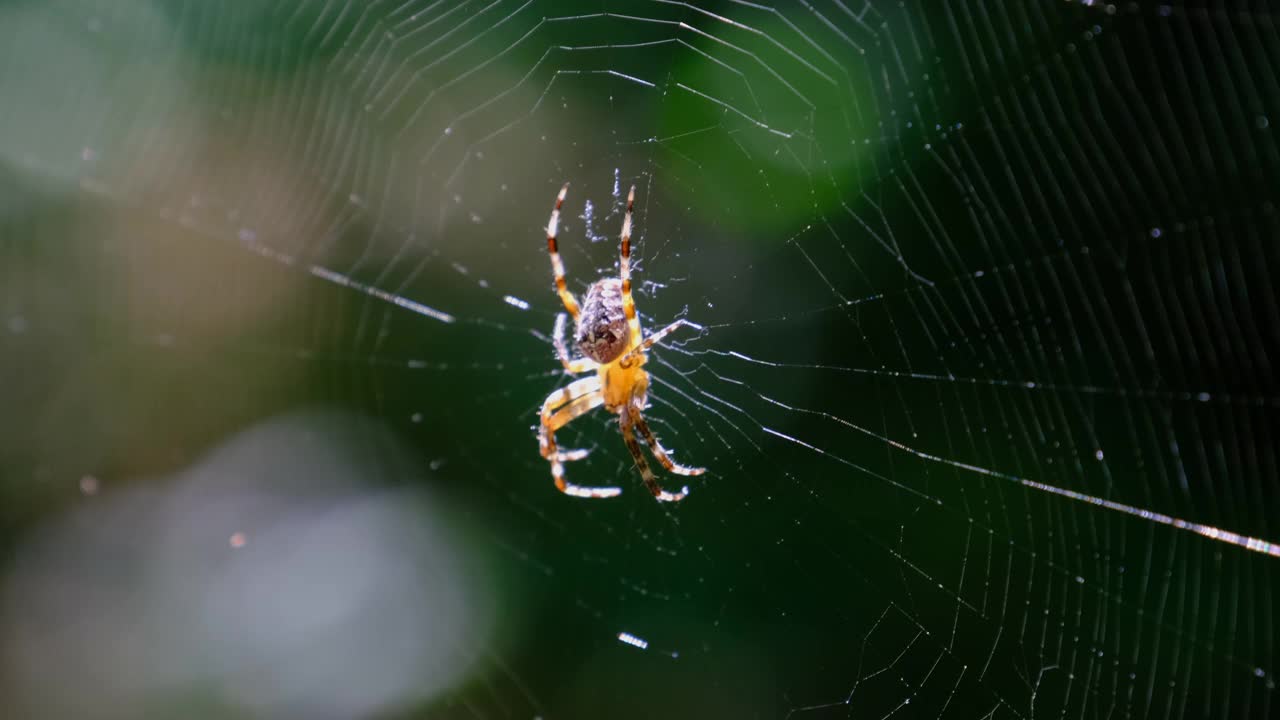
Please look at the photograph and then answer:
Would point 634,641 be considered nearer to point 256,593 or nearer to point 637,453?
point 637,453

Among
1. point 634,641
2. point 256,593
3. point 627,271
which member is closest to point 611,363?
point 627,271

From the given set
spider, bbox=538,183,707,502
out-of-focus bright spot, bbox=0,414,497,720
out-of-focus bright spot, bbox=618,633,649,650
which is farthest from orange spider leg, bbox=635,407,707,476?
out-of-focus bright spot, bbox=0,414,497,720

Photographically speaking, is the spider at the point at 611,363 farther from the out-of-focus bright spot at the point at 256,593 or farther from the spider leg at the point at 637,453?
the out-of-focus bright spot at the point at 256,593

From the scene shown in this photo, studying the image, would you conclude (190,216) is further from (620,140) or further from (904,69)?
(904,69)

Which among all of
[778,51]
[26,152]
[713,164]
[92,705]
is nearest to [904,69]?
[778,51]

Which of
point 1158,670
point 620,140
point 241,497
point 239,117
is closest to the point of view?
point 1158,670

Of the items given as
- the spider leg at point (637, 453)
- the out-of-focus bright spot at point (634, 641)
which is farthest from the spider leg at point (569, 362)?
the out-of-focus bright spot at point (634, 641)
